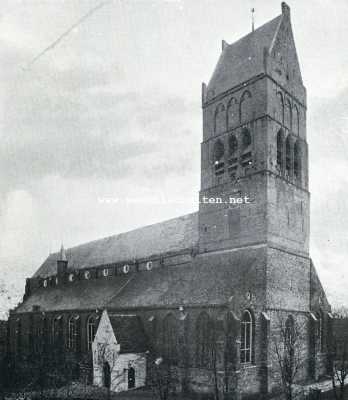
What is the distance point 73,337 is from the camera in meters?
43.5

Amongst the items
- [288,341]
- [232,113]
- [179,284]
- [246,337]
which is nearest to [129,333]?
[179,284]

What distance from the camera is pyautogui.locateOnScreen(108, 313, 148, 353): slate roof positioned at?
108 feet

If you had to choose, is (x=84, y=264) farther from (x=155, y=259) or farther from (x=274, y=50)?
(x=274, y=50)

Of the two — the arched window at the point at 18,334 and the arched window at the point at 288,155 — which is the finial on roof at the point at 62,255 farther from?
the arched window at the point at 288,155

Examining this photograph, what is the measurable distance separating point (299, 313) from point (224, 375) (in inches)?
359

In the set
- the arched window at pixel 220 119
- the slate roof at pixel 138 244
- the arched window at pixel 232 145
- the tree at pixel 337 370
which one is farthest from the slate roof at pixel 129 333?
the arched window at pixel 220 119

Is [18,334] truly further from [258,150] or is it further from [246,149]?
[258,150]

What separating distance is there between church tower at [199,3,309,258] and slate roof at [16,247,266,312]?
134 centimetres

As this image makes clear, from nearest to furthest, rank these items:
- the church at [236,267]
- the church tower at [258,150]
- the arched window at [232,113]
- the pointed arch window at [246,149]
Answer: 1. the church at [236,267]
2. the church tower at [258,150]
3. the pointed arch window at [246,149]
4. the arched window at [232,113]

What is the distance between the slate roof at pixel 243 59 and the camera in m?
35.6

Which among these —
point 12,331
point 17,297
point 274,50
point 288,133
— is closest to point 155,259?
point 288,133

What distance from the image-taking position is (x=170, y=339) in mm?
33031

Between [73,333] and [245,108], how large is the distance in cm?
2688

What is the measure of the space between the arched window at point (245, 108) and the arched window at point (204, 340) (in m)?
15.4
